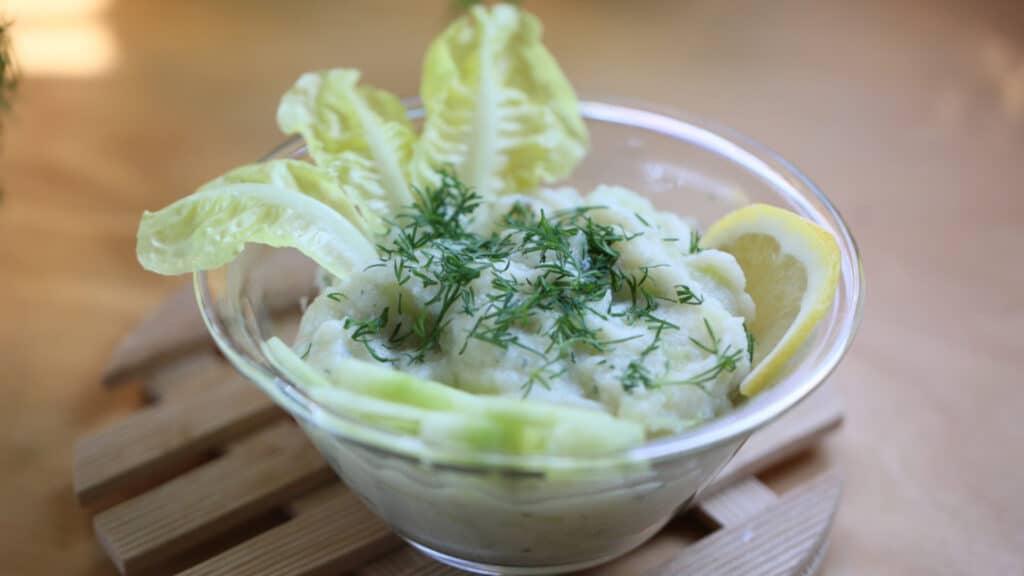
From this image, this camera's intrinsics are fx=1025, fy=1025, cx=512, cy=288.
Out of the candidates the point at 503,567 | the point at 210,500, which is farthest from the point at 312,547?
the point at 503,567

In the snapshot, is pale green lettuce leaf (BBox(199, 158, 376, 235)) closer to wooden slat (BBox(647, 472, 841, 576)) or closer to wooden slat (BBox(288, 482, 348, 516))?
wooden slat (BBox(288, 482, 348, 516))

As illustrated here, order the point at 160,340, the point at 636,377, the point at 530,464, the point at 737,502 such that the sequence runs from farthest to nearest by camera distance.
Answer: the point at 160,340 < the point at 737,502 < the point at 636,377 < the point at 530,464

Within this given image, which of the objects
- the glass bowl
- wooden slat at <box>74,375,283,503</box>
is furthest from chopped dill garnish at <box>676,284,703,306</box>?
wooden slat at <box>74,375,283,503</box>

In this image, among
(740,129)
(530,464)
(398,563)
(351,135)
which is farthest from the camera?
(740,129)

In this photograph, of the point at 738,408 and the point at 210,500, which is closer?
the point at 738,408

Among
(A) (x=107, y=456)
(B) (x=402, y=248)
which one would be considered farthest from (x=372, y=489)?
(A) (x=107, y=456)

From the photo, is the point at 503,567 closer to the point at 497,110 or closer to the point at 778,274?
the point at 778,274
